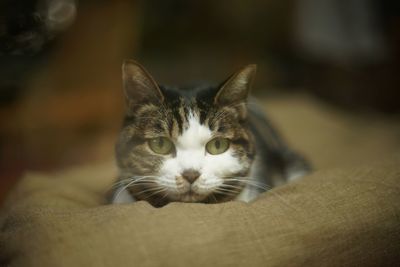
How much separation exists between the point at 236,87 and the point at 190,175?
28cm

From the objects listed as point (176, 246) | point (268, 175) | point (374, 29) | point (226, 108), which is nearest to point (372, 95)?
point (374, 29)

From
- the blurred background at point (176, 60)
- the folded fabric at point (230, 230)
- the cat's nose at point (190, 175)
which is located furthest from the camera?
the blurred background at point (176, 60)

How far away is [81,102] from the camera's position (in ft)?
8.72

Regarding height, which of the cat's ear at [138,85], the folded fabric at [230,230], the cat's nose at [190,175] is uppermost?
the cat's ear at [138,85]

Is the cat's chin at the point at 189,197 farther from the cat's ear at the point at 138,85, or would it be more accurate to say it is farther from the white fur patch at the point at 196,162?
the cat's ear at the point at 138,85

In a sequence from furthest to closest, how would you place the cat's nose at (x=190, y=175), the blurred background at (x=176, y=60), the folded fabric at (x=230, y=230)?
the blurred background at (x=176, y=60) < the cat's nose at (x=190, y=175) < the folded fabric at (x=230, y=230)

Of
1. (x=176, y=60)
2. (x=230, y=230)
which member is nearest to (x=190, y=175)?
(x=230, y=230)

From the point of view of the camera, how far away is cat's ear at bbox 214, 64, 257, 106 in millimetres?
1154

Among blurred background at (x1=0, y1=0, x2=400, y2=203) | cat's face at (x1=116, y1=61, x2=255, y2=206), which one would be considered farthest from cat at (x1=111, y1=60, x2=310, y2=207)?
blurred background at (x1=0, y1=0, x2=400, y2=203)

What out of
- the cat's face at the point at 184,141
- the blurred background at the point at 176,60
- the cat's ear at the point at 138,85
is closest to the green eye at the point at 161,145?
the cat's face at the point at 184,141

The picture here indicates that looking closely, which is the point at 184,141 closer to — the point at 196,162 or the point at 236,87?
the point at 196,162

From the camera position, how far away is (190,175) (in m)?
1.06

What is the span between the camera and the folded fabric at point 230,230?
95 cm

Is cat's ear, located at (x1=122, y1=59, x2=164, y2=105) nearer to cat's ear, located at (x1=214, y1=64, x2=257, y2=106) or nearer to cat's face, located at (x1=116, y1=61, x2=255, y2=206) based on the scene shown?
cat's face, located at (x1=116, y1=61, x2=255, y2=206)
